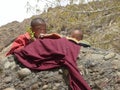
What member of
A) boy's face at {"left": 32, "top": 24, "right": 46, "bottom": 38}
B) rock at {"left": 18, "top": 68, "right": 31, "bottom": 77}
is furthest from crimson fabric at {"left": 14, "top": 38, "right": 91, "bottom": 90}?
boy's face at {"left": 32, "top": 24, "right": 46, "bottom": 38}

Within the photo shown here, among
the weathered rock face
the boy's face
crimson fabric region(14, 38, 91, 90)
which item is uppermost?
the boy's face

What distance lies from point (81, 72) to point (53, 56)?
39 centimetres

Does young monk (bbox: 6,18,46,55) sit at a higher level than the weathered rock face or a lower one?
higher

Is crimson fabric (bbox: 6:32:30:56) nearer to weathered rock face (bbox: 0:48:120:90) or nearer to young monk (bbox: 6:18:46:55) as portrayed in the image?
young monk (bbox: 6:18:46:55)

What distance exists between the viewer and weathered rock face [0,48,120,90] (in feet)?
16.8

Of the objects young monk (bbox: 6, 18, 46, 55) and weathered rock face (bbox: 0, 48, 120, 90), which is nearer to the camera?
weathered rock face (bbox: 0, 48, 120, 90)

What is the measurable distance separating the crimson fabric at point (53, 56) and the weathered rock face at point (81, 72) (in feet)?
0.28

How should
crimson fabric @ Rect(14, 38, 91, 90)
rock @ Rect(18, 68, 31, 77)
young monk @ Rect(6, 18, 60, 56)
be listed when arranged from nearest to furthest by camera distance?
crimson fabric @ Rect(14, 38, 91, 90)
rock @ Rect(18, 68, 31, 77)
young monk @ Rect(6, 18, 60, 56)

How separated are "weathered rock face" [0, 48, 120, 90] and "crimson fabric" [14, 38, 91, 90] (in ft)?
0.28

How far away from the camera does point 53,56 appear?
519cm

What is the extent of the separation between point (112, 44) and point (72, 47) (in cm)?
648

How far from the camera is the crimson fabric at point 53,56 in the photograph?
16.5 feet

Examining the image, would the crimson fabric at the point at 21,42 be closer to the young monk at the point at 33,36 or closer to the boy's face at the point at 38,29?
the young monk at the point at 33,36

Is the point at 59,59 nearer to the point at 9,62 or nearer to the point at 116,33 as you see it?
the point at 9,62
